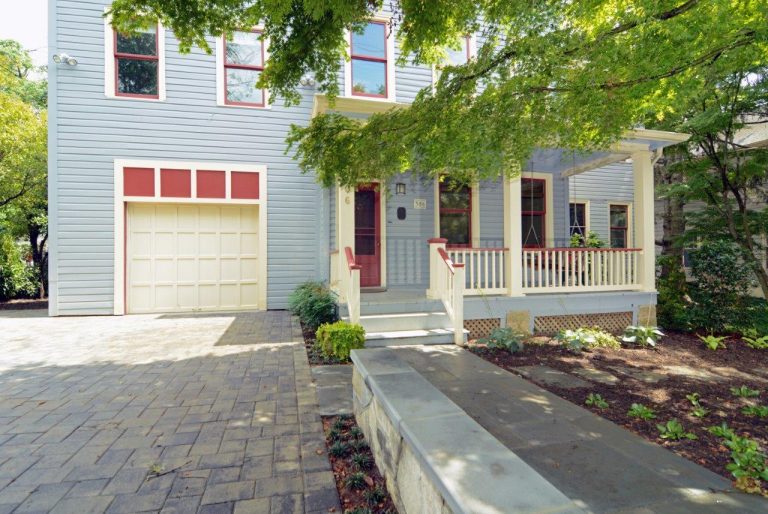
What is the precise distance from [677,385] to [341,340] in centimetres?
363

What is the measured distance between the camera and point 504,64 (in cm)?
381

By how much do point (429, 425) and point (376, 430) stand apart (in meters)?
0.75

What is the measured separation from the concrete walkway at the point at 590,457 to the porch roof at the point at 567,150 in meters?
3.16

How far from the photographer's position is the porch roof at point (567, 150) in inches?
221

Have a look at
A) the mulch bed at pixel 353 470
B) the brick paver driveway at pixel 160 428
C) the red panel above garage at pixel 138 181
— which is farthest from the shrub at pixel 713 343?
the red panel above garage at pixel 138 181

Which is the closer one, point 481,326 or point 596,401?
point 596,401

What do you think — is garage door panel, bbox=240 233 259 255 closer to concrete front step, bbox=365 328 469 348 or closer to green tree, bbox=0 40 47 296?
concrete front step, bbox=365 328 469 348

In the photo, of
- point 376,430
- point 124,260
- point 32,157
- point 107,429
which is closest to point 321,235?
point 124,260

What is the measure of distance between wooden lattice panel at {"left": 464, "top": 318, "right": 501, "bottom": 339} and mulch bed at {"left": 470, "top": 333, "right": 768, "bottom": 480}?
30.2 inches

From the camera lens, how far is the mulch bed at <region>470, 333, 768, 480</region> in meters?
2.75

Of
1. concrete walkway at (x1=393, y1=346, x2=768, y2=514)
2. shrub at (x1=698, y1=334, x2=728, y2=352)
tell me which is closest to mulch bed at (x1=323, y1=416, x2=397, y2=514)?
concrete walkway at (x1=393, y1=346, x2=768, y2=514)

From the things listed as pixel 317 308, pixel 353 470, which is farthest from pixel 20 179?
pixel 353 470

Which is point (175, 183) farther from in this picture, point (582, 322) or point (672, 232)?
point (672, 232)

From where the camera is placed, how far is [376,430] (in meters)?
2.39
